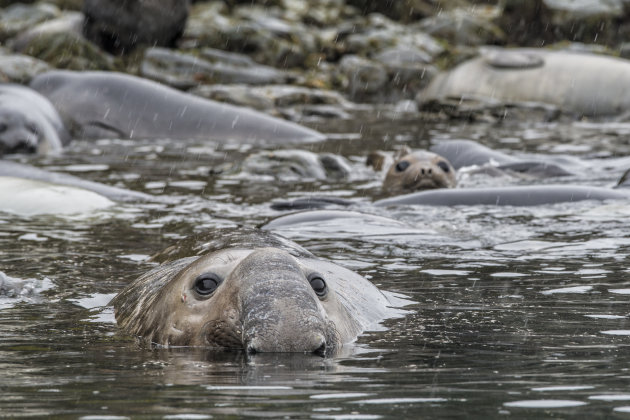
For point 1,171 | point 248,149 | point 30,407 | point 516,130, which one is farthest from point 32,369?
point 516,130

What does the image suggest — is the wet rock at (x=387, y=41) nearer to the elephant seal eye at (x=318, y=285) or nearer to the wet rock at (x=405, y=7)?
the wet rock at (x=405, y=7)

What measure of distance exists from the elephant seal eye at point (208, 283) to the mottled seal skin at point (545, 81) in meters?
18.0

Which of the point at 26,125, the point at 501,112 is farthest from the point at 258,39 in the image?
the point at 26,125

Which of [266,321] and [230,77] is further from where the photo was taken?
[230,77]

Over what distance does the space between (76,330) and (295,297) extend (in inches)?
59.4

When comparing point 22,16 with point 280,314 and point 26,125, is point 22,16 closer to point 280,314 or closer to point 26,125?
point 26,125

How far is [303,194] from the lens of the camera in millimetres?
11820

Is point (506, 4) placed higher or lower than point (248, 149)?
higher

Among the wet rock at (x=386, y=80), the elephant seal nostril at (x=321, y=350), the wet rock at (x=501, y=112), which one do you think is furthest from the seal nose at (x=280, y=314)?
the wet rock at (x=386, y=80)

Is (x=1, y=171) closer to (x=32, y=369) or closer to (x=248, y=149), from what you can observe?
(x=248, y=149)

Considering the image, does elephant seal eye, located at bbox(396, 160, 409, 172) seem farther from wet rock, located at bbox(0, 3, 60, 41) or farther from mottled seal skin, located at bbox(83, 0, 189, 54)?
wet rock, located at bbox(0, 3, 60, 41)

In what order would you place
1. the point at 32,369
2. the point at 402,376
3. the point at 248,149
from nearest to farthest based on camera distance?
→ the point at 402,376
the point at 32,369
the point at 248,149

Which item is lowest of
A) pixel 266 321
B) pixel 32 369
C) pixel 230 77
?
pixel 230 77

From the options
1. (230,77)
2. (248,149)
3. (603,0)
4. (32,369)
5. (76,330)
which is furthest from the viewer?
(603,0)
